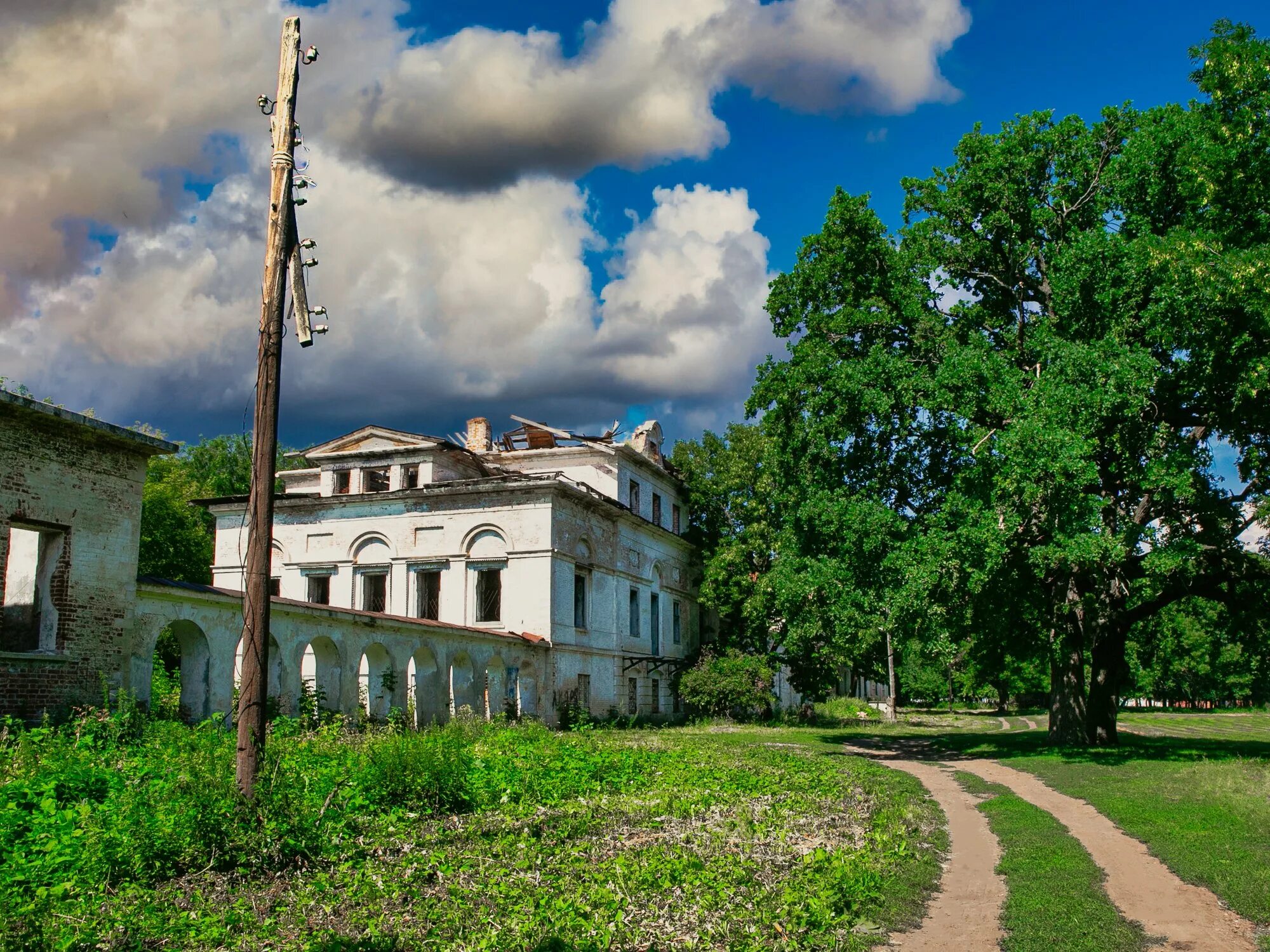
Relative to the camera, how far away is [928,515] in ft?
70.6

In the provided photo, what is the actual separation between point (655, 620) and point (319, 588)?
14.0 m

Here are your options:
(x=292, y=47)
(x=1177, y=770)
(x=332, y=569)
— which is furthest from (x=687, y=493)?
(x=292, y=47)

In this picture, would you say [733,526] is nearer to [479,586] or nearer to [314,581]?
[479,586]

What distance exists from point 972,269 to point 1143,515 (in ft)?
22.4

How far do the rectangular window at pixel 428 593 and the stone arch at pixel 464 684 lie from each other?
586 centimetres

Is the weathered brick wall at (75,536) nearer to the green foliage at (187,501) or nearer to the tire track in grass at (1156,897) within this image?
the tire track in grass at (1156,897)

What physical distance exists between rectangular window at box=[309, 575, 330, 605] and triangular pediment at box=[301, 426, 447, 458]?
187 inches

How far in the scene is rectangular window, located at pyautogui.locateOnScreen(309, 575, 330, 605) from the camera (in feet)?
123

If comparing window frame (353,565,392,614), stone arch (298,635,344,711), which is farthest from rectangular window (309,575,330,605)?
stone arch (298,635,344,711)

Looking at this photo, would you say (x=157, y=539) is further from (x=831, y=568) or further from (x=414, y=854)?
(x=414, y=854)

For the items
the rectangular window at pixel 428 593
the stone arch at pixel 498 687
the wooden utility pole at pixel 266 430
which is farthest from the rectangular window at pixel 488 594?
the wooden utility pole at pixel 266 430

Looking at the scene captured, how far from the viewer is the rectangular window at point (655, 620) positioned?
42.5 m

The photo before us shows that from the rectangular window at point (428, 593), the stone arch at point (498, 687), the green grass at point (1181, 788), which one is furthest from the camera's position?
the rectangular window at point (428, 593)

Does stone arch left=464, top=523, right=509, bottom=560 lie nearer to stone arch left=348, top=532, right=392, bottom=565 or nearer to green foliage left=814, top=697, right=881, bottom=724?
stone arch left=348, top=532, right=392, bottom=565
